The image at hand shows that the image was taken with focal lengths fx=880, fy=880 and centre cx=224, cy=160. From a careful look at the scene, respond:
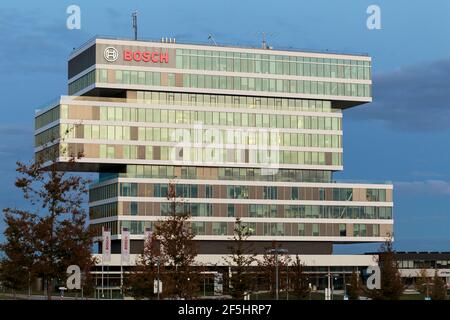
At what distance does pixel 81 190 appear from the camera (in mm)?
60875

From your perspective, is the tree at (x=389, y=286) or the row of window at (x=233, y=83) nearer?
the tree at (x=389, y=286)

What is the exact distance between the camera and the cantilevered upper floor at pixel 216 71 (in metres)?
147

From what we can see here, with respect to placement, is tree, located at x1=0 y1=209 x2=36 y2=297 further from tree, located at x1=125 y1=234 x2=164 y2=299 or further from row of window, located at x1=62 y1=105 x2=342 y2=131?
row of window, located at x1=62 y1=105 x2=342 y2=131

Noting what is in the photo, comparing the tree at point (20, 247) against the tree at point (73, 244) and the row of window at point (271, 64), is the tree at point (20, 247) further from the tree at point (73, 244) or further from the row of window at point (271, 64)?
the row of window at point (271, 64)

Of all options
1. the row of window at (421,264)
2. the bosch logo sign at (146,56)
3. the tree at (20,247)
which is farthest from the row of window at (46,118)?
the tree at (20,247)

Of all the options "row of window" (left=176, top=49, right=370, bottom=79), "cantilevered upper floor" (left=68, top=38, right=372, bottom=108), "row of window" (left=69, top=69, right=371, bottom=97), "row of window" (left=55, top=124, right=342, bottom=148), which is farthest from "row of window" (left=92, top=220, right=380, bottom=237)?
"row of window" (left=176, top=49, right=370, bottom=79)

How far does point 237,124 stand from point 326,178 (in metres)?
19.9

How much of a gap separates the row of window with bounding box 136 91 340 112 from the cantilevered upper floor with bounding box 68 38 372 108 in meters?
1.22

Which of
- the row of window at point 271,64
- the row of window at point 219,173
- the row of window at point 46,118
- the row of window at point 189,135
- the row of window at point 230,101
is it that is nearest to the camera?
the row of window at point 189,135

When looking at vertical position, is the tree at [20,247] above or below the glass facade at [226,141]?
below

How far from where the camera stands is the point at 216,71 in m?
152

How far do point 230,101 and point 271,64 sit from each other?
10094 millimetres

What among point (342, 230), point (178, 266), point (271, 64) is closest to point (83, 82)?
point (271, 64)

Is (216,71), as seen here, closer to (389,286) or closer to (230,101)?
(230,101)
